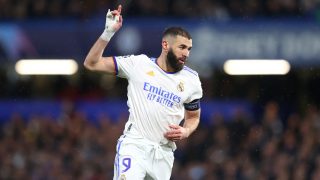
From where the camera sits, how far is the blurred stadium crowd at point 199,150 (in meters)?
16.1

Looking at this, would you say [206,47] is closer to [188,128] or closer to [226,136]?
[226,136]

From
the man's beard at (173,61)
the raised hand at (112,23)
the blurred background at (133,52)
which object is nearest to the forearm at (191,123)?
the man's beard at (173,61)

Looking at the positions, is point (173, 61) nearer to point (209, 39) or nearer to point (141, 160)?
point (141, 160)

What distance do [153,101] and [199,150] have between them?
23.8 ft

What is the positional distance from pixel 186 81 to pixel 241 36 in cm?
1100

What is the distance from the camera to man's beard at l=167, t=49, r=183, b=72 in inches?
389

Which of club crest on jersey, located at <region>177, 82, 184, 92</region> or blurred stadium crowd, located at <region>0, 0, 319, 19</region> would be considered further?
blurred stadium crowd, located at <region>0, 0, 319, 19</region>

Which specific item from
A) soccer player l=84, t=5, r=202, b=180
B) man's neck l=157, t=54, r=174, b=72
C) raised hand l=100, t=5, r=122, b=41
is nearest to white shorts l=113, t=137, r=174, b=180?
soccer player l=84, t=5, r=202, b=180

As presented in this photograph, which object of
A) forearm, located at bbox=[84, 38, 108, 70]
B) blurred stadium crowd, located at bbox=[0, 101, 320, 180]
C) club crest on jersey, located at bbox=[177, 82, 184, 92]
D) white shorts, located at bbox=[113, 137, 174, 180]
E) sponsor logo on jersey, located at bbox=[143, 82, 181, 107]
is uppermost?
forearm, located at bbox=[84, 38, 108, 70]

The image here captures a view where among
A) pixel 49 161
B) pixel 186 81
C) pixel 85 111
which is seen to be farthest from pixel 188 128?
pixel 85 111

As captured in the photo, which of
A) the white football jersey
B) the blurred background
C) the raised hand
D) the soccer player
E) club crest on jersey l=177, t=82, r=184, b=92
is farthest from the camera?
the blurred background

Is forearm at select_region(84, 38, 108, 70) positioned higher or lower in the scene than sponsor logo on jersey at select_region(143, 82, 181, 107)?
higher

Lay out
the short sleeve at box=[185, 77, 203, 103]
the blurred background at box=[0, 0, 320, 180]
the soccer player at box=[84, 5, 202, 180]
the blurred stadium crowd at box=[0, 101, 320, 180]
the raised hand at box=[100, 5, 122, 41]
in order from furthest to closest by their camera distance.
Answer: the blurred background at box=[0, 0, 320, 180]
the blurred stadium crowd at box=[0, 101, 320, 180]
the short sleeve at box=[185, 77, 203, 103]
the soccer player at box=[84, 5, 202, 180]
the raised hand at box=[100, 5, 122, 41]

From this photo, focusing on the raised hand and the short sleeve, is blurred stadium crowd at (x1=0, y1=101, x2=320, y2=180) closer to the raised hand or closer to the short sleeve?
the short sleeve
